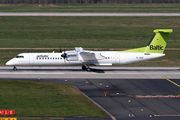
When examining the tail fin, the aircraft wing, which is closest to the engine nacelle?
the aircraft wing

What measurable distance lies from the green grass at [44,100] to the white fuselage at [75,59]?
7.57m

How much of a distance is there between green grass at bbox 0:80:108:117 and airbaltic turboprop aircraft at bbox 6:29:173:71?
25.1 feet

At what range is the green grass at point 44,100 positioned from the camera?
26594mm

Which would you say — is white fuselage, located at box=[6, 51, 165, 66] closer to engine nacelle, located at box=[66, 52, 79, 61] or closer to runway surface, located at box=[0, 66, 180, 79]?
engine nacelle, located at box=[66, 52, 79, 61]

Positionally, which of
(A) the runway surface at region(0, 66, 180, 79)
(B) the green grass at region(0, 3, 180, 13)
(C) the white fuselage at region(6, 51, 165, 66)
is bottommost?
(A) the runway surface at region(0, 66, 180, 79)

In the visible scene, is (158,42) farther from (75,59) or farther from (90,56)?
(75,59)

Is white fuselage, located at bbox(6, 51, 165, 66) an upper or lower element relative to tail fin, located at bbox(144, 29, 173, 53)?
lower

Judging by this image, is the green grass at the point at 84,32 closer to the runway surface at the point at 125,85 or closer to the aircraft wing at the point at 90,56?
the runway surface at the point at 125,85

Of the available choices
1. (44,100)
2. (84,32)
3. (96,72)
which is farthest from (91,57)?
(84,32)

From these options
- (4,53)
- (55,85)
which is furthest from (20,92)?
(4,53)

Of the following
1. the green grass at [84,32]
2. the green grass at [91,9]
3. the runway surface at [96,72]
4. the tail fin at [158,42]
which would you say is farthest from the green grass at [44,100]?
the green grass at [91,9]

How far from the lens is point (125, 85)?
124 feet

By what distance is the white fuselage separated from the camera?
45.6 meters

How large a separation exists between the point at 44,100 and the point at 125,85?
11.8 metres
